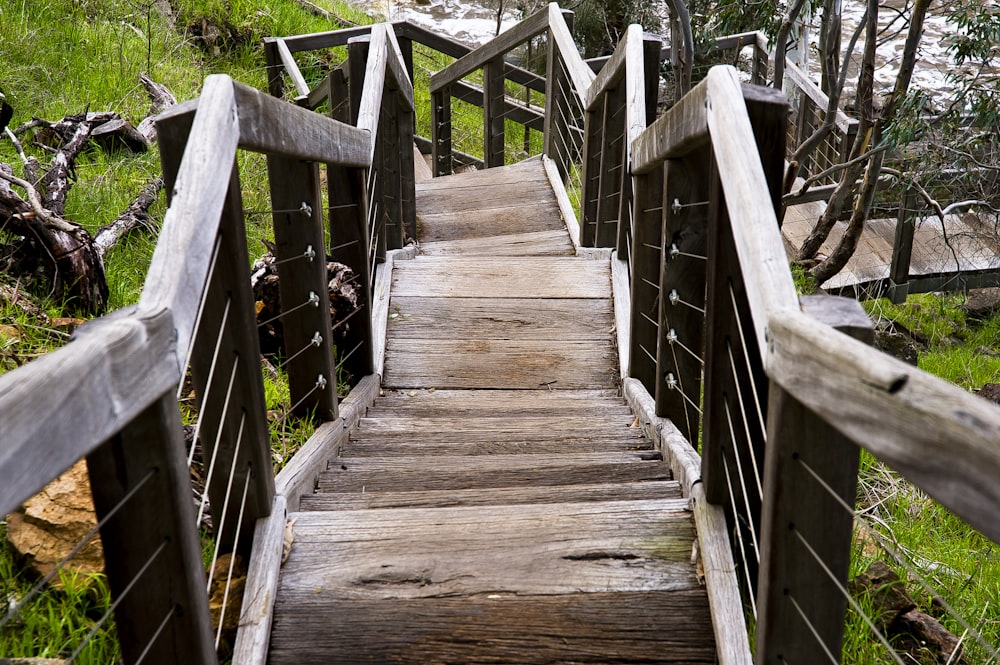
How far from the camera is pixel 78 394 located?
93cm

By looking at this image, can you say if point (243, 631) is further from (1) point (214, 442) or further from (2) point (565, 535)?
(2) point (565, 535)

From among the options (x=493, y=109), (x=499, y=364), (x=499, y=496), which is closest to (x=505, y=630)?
(x=499, y=496)

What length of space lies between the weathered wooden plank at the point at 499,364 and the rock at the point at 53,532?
5.41 ft

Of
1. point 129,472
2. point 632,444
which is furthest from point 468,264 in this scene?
point 129,472

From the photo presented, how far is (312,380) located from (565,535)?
1002 mm

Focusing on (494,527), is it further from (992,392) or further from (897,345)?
(897,345)

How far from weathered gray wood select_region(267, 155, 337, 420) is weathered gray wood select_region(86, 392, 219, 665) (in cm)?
114

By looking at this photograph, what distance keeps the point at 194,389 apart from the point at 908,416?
1.39m

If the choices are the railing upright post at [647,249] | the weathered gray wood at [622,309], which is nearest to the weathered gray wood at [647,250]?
the railing upright post at [647,249]

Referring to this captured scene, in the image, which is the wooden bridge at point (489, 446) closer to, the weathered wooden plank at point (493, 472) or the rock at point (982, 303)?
the weathered wooden plank at point (493, 472)

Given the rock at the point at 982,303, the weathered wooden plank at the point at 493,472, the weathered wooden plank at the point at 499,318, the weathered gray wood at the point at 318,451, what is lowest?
the rock at the point at 982,303

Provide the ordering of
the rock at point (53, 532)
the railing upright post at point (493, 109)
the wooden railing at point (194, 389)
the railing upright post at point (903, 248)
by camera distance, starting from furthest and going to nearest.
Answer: the railing upright post at point (903, 248) < the railing upright post at point (493, 109) < the rock at point (53, 532) < the wooden railing at point (194, 389)

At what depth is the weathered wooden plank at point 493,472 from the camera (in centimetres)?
244

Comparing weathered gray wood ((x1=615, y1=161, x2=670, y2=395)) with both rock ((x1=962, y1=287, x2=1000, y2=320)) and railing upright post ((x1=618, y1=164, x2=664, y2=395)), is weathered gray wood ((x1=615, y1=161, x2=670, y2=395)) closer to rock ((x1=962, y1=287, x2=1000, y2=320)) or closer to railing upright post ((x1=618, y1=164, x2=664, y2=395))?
railing upright post ((x1=618, y1=164, x2=664, y2=395))
